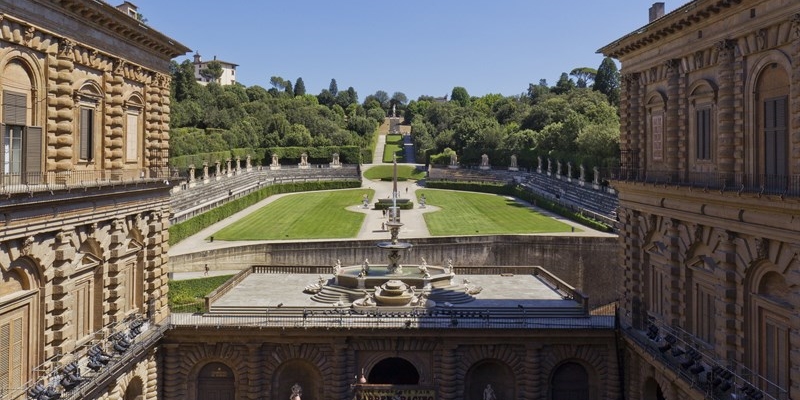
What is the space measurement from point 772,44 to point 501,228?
4363cm

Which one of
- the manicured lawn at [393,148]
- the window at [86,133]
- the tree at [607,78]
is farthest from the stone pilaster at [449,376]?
the tree at [607,78]

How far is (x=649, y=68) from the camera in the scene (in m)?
27.8

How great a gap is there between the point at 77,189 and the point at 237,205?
186 feet

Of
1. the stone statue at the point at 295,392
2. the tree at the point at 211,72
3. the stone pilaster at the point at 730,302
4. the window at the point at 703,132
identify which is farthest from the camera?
the tree at the point at 211,72

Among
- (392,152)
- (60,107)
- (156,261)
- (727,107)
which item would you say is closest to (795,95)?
(727,107)

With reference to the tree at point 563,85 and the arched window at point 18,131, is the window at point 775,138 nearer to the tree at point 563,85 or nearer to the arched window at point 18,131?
the arched window at point 18,131

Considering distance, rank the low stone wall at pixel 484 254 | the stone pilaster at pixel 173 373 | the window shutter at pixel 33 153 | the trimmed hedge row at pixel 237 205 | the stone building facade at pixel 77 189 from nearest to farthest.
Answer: the stone building facade at pixel 77 189 < the window shutter at pixel 33 153 < the stone pilaster at pixel 173 373 < the low stone wall at pixel 484 254 < the trimmed hedge row at pixel 237 205

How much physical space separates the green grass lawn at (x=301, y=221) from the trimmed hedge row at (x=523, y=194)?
14914 mm

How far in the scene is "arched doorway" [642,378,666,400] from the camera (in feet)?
86.7

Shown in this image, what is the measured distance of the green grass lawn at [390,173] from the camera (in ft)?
392

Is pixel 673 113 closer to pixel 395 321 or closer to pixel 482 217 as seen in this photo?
pixel 395 321

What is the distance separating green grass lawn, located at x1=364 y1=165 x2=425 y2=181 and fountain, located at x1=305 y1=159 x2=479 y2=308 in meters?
77.8

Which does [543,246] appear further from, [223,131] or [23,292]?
[223,131]

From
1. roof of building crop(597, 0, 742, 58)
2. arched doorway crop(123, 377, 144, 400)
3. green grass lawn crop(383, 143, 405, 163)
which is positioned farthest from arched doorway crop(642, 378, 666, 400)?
green grass lawn crop(383, 143, 405, 163)
